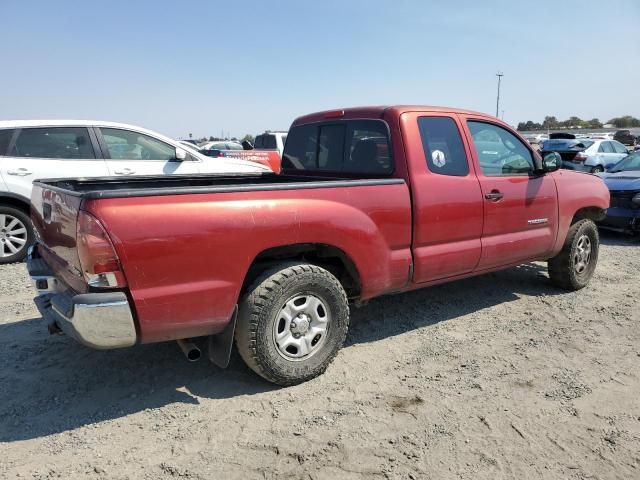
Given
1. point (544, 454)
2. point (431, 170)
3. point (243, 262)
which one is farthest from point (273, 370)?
point (431, 170)

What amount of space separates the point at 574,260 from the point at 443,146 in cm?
234

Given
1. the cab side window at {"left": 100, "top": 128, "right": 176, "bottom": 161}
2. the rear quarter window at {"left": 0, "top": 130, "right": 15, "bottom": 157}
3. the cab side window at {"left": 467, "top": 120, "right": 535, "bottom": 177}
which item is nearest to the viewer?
the cab side window at {"left": 467, "top": 120, "right": 535, "bottom": 177}

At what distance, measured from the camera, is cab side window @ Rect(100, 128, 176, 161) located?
6.94 meters

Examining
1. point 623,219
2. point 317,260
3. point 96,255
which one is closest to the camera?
point 96,255

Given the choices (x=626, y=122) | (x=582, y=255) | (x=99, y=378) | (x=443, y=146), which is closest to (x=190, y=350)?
(x=99, y=378)

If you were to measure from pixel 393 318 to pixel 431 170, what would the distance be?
147 centimetres

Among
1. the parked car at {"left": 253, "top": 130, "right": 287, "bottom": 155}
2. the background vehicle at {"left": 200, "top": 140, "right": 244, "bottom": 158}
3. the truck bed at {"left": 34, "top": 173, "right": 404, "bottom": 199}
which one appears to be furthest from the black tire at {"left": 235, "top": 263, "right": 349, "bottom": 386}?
the parked car at {"left": 253, "top": 130, "right": 287, "bottom": 155}

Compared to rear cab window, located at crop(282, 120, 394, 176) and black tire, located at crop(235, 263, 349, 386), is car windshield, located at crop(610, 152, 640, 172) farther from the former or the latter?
black tire, located at crop(235, 263, 349, 386)

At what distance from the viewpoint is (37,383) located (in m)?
3.31

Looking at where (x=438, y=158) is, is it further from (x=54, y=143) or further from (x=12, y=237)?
(x=12, y=237)

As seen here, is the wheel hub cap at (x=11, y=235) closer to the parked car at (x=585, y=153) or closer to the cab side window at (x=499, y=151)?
the cab side window at (x=499, y=151)

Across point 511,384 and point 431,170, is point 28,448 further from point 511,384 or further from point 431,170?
point 431,170

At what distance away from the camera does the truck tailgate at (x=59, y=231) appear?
2705 mm

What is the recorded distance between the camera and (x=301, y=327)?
327 cm
